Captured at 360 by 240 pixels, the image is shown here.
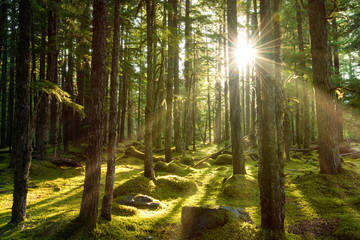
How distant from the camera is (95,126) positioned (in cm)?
463

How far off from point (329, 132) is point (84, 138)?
23.8 meters

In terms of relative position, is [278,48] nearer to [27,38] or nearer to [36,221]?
[27,38]

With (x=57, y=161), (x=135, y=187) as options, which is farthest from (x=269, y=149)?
(x=57, y=161)

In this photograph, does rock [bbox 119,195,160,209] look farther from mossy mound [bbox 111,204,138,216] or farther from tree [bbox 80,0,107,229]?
tree [bbox 80,0,107,229]

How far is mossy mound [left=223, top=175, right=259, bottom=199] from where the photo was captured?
24.3 feet

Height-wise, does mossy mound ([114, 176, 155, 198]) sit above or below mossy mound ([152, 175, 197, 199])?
above

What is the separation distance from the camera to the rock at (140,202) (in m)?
6.18

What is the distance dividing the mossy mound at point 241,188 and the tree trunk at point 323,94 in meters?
2.72

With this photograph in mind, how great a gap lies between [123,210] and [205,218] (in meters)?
2.41

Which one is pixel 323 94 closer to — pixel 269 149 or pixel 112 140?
pixel 269 149

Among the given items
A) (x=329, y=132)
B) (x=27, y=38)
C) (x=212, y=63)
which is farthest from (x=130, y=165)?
(x=212, y=63)

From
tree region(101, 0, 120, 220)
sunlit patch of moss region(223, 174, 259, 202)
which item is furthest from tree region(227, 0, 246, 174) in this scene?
tree region(101, 0, 120, 220)

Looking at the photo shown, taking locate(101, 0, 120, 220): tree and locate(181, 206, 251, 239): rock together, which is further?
locate(101, 0, 120, 220): tree

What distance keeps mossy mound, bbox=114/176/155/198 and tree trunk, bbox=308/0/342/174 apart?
678 cm
